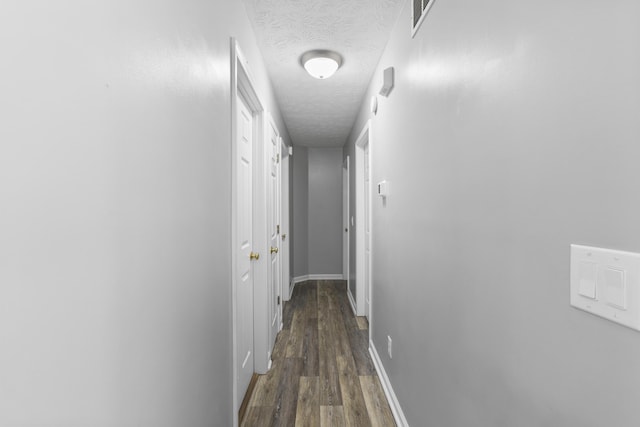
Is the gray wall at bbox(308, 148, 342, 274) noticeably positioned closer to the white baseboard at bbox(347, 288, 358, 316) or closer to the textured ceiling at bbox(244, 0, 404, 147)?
the white baseboard at bbox(347, 288, 358, 316)

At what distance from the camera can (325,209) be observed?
5.82 m

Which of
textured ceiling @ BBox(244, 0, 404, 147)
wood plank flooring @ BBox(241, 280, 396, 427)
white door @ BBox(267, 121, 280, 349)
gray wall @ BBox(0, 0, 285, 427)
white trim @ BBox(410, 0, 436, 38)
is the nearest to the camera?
gray wall @ BBox(0, 0, 285, 427)

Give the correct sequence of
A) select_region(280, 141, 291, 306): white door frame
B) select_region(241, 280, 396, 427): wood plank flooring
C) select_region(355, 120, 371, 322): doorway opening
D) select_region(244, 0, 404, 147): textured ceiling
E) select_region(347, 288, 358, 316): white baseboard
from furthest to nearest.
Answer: select_region(280, 141, 291, 306): white door frame → select_region(347, 288, 358, 316): white baseboard → select_region(355, 120, 371, 322): doorway opening → select_region(241, 280, 396, 427): wood plank flooring → select_region(244, 0, 404, 147): textured ceiling

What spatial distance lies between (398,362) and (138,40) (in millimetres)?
1994

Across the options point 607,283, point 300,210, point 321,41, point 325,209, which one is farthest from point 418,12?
point 325,209

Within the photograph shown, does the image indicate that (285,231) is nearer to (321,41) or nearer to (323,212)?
(323,212)

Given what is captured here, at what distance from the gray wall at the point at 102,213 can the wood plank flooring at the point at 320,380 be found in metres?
1.04

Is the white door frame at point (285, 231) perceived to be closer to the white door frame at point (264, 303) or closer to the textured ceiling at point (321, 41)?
the textured ceiling at point (321, 41)

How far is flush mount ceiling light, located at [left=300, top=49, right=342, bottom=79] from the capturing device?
235cm

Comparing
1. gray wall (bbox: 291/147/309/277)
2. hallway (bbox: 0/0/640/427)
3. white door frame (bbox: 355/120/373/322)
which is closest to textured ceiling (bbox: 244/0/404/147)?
hallway (bbox: 0/0/640/427)

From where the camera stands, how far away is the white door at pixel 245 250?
2.06 metres

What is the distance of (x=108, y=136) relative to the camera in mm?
649

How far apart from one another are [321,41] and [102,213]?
6.55ft

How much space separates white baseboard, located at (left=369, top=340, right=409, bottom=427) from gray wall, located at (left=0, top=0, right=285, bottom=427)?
1198mm
